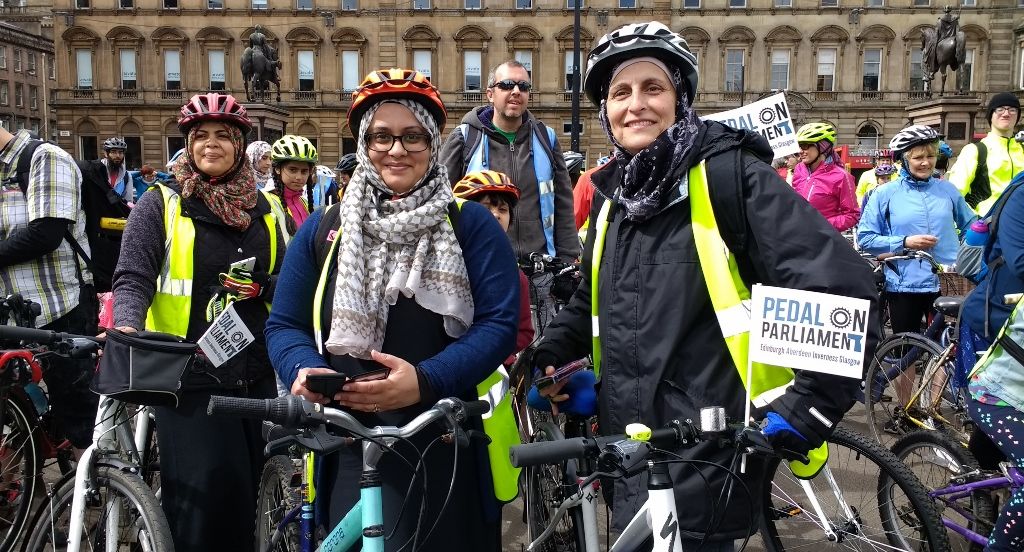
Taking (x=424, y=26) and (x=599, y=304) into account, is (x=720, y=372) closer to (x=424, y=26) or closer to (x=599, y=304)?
(x=599, y=304)

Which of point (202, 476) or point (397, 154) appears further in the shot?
point (202, 476)

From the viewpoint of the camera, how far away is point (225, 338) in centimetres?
330

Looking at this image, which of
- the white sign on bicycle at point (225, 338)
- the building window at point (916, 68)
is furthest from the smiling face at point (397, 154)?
the building window at point (916, 68)

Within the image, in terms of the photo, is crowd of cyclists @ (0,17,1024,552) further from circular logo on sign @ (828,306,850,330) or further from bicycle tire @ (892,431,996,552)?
bicycle tire @ (892,431,996,552)

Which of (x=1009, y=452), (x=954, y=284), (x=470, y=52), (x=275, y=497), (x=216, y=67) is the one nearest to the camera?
(x=1009, y=452)

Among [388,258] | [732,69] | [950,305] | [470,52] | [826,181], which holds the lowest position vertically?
[950,305]

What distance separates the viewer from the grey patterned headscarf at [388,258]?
237 centimetres

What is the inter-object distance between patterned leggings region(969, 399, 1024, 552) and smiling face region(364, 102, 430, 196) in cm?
237

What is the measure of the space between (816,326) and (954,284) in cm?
483

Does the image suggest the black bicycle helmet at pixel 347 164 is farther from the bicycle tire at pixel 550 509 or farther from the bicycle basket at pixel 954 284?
the bicycle tire at pixel 550 509

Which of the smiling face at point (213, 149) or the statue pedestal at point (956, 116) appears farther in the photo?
the statue pedestal at point (956, 116)

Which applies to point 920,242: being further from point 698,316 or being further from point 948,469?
point 698,316

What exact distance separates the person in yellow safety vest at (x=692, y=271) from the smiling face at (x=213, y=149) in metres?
1.89

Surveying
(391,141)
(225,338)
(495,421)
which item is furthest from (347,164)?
(495,421)
